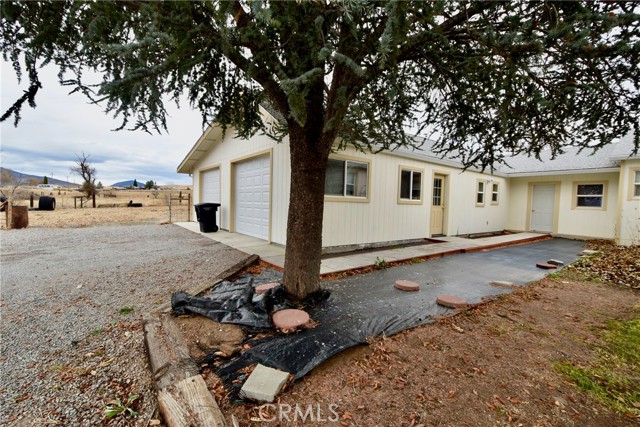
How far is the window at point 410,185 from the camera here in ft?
27.5

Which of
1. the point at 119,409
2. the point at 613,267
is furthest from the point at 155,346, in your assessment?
the point at 613,267

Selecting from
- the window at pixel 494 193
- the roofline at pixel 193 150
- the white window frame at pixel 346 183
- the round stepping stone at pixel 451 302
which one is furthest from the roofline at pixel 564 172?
the roofline at pixel 193 150

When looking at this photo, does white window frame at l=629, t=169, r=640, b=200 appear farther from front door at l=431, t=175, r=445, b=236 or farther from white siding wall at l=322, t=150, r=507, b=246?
front door at l=431, t=175, r=445, b=236

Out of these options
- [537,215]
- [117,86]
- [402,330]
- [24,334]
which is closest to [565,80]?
[402,330]

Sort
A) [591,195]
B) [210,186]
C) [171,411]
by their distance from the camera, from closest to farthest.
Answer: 1. [171,411]
2. [591,195]
3. [210,186]

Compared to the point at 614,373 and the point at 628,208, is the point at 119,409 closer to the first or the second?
the point at 614,373

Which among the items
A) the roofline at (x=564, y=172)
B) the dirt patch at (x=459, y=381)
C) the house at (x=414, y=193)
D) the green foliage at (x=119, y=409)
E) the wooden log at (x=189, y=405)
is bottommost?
the green foliage at (x=119, y=409)

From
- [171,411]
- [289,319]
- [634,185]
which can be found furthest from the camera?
[634,185]

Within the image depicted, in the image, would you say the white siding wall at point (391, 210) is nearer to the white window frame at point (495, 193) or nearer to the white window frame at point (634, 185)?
the white window frame at point (495, 193)

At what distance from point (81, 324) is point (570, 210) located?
15.7 meters

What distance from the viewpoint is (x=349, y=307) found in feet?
11.1

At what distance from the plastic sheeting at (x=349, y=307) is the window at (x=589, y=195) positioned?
792 centimetres

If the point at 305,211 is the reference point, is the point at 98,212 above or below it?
below

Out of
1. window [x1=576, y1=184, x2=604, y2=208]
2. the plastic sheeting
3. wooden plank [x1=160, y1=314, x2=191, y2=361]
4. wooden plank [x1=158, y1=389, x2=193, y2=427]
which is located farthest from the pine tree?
window [x1=576, y1=184, x2=604, y2=208]
